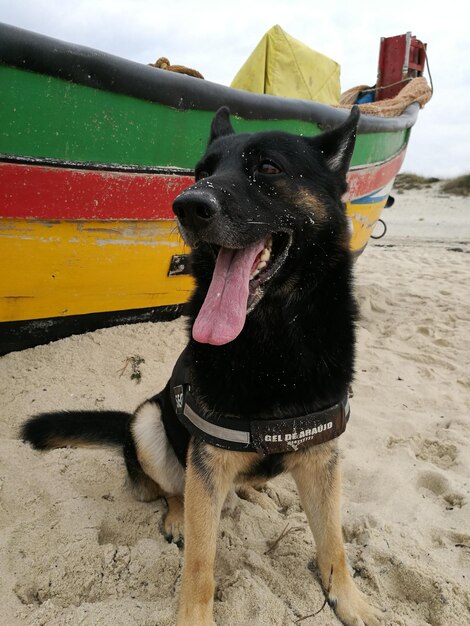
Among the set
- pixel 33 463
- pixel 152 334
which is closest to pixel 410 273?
pixel 152 334

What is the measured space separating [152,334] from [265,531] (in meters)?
2.10

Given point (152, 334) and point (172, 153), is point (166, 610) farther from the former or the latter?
point (172, 153)

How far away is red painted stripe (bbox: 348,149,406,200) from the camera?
17.3 ft

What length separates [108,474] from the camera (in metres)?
2.48

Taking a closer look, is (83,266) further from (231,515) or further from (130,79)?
(231,515)

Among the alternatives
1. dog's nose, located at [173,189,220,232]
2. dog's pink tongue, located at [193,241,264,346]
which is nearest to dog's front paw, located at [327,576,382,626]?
dog's pink tongue, located at [193,241,264,346]

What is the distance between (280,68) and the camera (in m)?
5.21

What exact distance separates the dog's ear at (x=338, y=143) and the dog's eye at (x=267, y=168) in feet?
1.01

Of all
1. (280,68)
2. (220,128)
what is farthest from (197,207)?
(280,68)

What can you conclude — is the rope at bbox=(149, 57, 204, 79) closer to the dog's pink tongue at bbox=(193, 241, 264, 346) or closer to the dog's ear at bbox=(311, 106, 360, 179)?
the dog's ear at bbox=(311, 106, 360, 179)

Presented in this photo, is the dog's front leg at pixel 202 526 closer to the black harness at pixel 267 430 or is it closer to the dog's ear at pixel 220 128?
the black harness at pixel 267 430

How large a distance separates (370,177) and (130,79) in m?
3.61

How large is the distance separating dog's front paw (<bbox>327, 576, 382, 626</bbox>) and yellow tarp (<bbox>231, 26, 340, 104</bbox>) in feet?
16.0

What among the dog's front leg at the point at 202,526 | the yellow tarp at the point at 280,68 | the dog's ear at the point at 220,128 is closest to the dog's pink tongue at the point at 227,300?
the dog's front leg at the point at 202,526
